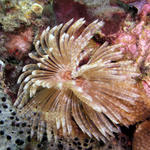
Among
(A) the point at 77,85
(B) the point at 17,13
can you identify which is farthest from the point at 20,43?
(A) the point at 77,85

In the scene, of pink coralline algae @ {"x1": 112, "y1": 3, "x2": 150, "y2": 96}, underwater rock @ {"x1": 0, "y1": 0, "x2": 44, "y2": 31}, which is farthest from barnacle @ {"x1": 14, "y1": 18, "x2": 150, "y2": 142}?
underwater rock @ {"x1": 0, "y1": 0, "x2": 44, "y2": 31}

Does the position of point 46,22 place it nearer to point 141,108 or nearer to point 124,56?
point 124,56

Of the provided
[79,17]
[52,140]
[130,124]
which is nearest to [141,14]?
[79,17]

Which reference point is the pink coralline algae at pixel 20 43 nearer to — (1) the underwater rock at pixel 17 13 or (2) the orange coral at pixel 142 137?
(1) the underwater rock at pixel 17 13

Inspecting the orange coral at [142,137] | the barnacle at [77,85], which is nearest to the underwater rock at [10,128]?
the barnacle at [77,85]

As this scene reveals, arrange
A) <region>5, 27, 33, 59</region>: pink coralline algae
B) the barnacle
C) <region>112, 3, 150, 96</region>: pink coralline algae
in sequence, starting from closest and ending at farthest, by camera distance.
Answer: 1. the barnacle
2. <region>112, 3, 150, 96</region>: pink coralline algae
3. <region>5, 27, 33, 59</region>: pink coralline algae

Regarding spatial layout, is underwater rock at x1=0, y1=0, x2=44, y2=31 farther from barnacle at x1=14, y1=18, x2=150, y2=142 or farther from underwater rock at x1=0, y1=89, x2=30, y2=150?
underwater rock at x1=0, y1=89, x2=30, y2=150
